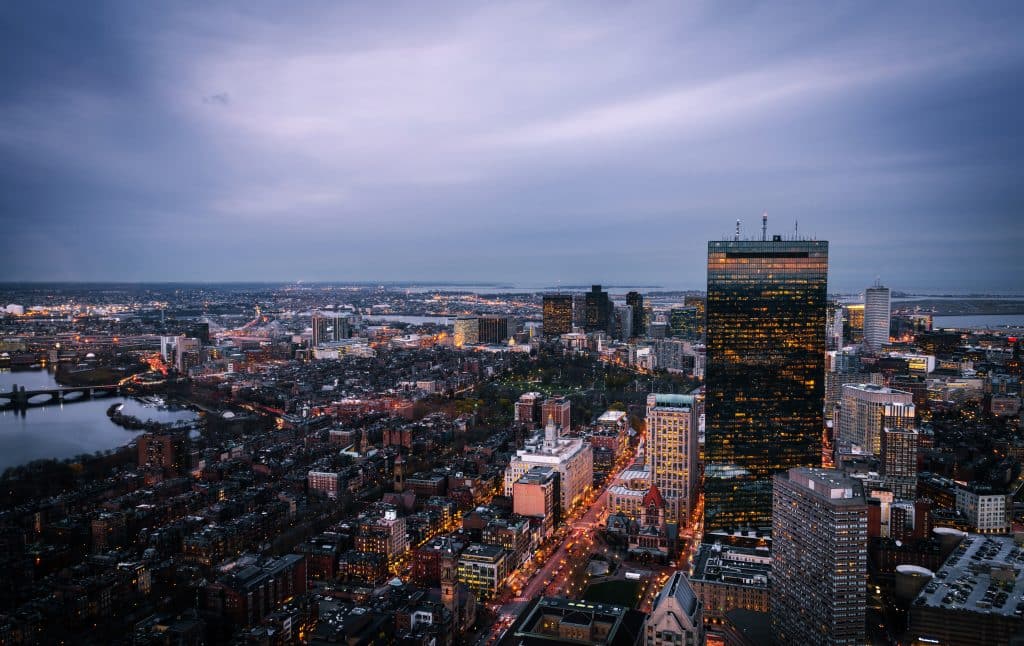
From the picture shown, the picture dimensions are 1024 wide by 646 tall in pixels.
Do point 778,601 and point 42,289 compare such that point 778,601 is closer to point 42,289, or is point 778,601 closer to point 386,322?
point 42,289

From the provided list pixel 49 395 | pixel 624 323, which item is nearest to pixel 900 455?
pixel 49 395

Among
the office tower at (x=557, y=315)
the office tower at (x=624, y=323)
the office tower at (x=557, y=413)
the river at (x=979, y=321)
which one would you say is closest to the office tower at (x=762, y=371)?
the river at (x=979, y=321)

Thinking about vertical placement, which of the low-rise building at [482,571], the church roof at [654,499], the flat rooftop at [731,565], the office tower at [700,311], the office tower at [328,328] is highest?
the office tower at [700,311]

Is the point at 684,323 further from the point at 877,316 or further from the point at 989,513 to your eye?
the point at 989,513

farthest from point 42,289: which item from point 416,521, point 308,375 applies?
point 308,375

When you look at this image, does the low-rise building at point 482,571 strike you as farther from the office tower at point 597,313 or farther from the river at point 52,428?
the office tower at point 597,313
